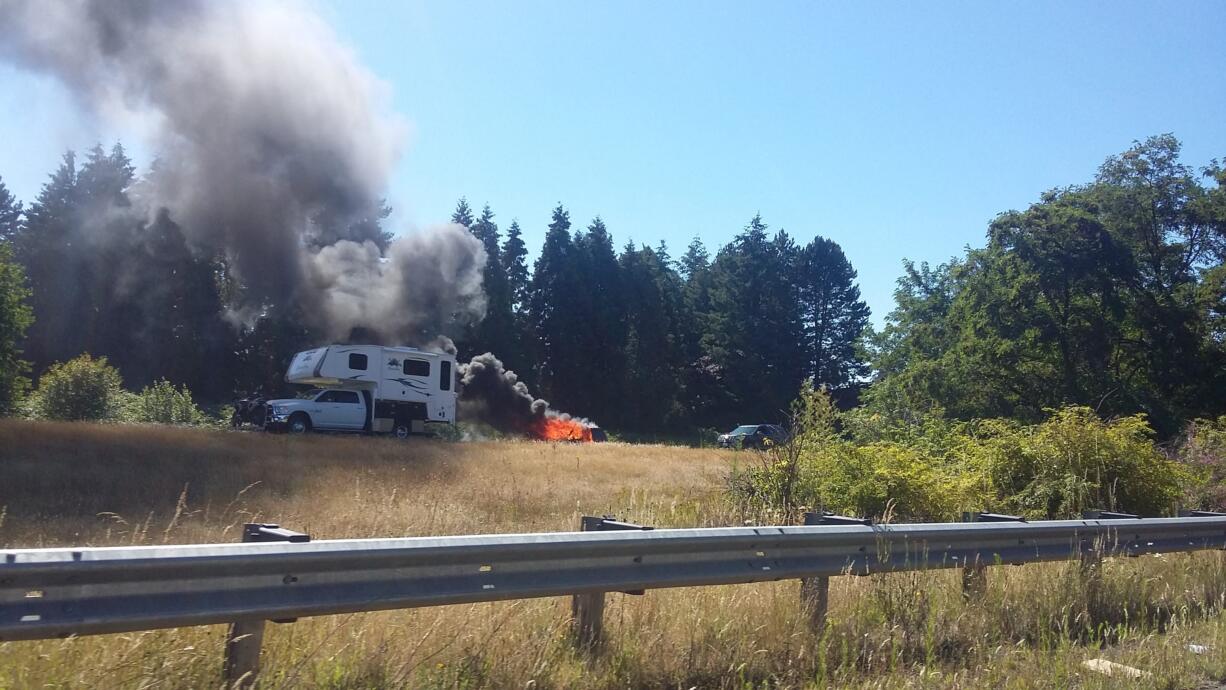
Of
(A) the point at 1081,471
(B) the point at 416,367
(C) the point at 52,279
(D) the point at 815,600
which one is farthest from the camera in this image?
(C) the point at 52,279

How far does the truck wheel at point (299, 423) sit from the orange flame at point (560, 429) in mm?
14122

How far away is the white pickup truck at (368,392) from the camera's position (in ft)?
98.7

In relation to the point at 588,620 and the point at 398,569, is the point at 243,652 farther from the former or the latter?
the point at 588,620

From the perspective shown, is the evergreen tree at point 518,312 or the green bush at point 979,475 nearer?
the green bush at point 979,475

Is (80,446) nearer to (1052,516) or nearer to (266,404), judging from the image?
(266,404)

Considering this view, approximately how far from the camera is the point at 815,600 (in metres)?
A: 5.72

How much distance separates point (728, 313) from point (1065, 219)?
4646cm

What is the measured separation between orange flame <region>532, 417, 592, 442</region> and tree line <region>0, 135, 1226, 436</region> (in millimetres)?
10322

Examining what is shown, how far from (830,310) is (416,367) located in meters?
51.5

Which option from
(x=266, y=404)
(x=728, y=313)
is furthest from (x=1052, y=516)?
(x=728, y=313)

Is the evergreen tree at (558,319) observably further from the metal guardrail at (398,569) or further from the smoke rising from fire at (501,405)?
the metal guardrail at (398,569)

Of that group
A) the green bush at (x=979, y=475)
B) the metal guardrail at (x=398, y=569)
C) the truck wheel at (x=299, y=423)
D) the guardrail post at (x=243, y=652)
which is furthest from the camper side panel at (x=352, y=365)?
the guardrail post at (x=243, y=652)

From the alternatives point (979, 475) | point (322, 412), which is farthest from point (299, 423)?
point (979, 475)

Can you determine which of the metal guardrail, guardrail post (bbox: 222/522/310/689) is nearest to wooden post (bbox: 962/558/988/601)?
the metal guardrail
